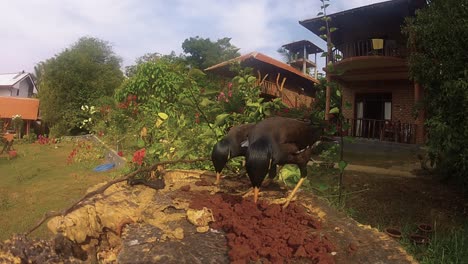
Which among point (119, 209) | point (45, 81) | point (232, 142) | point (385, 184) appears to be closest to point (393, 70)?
point (385, 184)

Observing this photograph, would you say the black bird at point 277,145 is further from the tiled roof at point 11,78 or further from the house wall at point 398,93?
the tiled roof at point 11,78

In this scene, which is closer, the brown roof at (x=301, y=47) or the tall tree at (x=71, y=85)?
the tall tree at (x=71, y=85)

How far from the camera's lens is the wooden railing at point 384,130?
49.8ft

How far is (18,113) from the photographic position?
27422mm

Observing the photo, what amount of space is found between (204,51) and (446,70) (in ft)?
90.2

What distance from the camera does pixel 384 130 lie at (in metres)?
15.7

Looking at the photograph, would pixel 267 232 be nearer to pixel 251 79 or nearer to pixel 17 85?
pixel 251 79

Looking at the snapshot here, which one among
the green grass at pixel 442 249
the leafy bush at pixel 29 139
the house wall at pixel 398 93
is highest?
the house wall at pixel 398 93

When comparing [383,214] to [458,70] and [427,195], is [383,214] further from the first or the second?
[458,70]

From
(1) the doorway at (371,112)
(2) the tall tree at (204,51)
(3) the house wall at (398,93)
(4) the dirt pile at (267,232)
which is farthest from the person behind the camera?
(2) the tall tree at (204,51)

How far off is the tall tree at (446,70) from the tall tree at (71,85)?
24.3m

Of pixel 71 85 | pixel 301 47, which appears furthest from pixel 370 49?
pixel 301 47

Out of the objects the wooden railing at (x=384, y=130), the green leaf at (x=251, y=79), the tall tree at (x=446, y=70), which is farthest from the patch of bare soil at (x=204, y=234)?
the wooden railing at (x=384, y=130)

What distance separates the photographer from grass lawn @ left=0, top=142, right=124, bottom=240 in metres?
6.92
